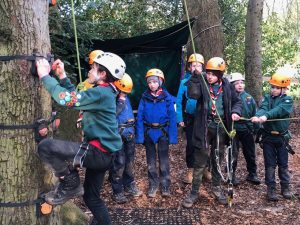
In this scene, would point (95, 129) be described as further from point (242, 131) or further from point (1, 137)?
point (242, 131)

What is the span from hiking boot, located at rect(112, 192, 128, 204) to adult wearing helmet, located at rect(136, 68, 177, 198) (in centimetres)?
35

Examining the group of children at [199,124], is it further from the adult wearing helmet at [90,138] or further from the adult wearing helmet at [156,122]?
the adult wearing helmet at [90,138]

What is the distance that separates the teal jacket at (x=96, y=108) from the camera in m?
2.74

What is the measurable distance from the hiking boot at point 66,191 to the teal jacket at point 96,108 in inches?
13.8

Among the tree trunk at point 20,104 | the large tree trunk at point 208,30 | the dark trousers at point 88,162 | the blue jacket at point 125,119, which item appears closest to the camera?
the tree trunk at point 20,104

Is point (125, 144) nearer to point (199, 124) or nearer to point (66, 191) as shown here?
point (199, 124)

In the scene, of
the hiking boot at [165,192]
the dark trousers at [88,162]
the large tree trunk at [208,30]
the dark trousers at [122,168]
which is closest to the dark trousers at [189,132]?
the hiking boot at [165,192]

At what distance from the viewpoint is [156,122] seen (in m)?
4.86

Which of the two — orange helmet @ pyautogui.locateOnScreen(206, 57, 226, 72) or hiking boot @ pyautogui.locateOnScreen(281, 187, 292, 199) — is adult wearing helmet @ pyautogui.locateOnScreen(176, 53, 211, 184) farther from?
hiking boot @ pyautogui.locateOnScreen(281, 187, 292, 199)

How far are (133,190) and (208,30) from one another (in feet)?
10.5

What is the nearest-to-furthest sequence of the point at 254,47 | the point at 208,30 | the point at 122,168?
the point at 122,168
the point at 208,30
the point at 254,47

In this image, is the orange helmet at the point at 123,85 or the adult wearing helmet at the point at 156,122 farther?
the adult wearing helmet at the point at 156,122

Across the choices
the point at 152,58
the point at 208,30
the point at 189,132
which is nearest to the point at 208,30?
the point at 208,30

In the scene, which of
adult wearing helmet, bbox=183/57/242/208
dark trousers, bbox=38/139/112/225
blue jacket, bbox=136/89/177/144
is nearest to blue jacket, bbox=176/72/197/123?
blue jacket, bbox=136/89/177/144
